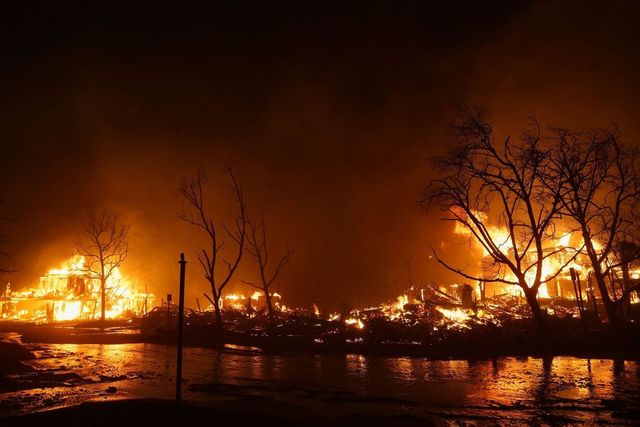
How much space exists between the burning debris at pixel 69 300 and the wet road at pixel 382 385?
37.3 m

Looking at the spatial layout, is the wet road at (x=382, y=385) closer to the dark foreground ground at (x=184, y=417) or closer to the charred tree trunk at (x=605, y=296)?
the dark foreground ground at (x=184, y=417)

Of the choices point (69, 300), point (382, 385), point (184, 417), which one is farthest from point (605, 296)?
point (69, 300)

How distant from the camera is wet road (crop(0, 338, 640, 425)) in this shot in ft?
27.9

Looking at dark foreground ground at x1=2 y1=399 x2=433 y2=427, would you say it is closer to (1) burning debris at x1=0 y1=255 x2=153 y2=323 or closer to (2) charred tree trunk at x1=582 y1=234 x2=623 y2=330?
(2) charred tree trunk at x1=582 y1=234 x2=623 y2=330

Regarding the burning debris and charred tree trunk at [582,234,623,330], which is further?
the burning debris

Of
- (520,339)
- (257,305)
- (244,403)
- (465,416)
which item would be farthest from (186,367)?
(257,305)

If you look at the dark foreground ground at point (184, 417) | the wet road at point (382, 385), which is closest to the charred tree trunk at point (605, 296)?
the wet road at point (382, 385)

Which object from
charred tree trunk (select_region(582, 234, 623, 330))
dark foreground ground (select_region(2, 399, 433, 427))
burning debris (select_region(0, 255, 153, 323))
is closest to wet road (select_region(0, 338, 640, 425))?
dark foreground ground (select_region(2, 399, 433, 427))

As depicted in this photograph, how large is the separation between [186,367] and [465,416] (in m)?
10.3

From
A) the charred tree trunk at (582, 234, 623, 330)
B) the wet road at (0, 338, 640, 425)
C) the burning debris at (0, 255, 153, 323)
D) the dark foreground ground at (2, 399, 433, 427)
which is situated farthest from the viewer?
the burning debris at (0, 255, 153, 323)

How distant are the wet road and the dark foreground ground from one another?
26.9 inches

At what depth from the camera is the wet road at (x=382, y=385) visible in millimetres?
8492

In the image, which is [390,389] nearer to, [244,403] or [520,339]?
[244,403]

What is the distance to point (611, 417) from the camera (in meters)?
7.79
